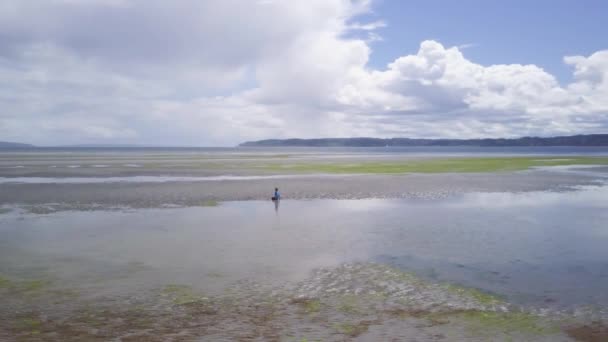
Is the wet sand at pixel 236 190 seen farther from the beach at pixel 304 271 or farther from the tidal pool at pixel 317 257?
the tidal pool at pixel 317 257

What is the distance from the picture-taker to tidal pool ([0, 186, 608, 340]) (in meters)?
12.0

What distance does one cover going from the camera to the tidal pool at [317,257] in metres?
12.0

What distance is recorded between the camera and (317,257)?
1616 centimetres

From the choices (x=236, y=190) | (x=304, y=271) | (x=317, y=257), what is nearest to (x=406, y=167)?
(x=236, y=190)

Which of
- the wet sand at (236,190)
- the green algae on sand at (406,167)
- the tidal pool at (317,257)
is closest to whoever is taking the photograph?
the tidal pool at (317,257)

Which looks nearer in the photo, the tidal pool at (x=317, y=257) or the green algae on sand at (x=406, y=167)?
the tidal pool at (x=317, y=257)

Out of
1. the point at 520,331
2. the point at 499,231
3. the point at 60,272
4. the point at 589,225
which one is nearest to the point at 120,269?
the point at 60,272

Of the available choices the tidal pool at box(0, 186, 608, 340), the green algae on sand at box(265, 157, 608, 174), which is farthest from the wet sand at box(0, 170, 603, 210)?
the green algae on sand at box(265, 157, 608, 174)

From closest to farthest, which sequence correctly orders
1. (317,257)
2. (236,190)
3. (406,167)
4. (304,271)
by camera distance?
(304,271) < (317,257) < (236,190) < (406,167)

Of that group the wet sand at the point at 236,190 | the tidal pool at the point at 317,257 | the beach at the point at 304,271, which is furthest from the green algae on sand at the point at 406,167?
the tidal pool at the point at 317,257

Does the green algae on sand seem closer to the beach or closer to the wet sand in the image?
the wet sand

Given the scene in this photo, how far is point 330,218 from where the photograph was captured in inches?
950

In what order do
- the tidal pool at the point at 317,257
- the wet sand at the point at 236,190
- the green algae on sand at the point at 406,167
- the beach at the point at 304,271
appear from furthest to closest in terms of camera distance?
1. the green algae on sand at the point at 406,167
2. the wet sand at the point at 236,190
3. the tidal pool at the point at 317,257
4. the beach at the point at 304,271

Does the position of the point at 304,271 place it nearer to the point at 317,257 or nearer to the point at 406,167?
the point at 317,257
